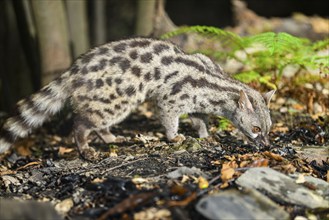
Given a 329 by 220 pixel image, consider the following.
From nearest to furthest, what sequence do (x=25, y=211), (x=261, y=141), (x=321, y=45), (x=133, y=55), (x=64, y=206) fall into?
(x=25, y=211), (x=64, y=206), (x=261, y=141), (x=133, y=55), (x=321, y=45)

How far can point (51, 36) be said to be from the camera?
8664 millimetres

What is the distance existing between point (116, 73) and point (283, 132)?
8.14 ft

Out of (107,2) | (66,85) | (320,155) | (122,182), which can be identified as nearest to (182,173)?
(122,182)

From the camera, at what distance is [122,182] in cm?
520

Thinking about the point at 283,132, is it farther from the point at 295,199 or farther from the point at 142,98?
the point at 295,199

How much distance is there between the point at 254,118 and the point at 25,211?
11.4 ft

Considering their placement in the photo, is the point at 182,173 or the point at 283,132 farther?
the point at 283,132

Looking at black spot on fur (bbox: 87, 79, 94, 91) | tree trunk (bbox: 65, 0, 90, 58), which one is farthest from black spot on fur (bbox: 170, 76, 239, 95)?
tree trunk (bbox: 65, 0, 90, 58)

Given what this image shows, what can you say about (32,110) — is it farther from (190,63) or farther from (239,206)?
(239,206)

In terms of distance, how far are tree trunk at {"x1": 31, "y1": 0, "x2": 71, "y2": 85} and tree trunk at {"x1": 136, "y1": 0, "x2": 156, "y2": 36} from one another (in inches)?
58.1

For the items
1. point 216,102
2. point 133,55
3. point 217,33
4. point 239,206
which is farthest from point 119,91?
point 239,206

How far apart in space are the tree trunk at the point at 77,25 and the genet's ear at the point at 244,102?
14.3 ft

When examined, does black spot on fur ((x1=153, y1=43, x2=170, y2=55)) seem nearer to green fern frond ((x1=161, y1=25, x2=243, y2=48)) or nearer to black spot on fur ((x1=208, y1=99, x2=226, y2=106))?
black spot on fur ((x1=208, y1=99, x2=226, y2=106))

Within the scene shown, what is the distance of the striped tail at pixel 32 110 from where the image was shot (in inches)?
277
